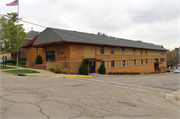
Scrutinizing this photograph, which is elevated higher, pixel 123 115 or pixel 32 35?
pixel 32 35

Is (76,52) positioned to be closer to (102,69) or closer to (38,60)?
(102,69)

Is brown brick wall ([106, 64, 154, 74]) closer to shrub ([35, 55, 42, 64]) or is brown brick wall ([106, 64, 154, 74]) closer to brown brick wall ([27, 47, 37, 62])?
shrub ([35, 55, 42, 64])

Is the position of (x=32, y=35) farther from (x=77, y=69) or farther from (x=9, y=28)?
(x=77, y=69)

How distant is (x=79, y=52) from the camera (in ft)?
75.2

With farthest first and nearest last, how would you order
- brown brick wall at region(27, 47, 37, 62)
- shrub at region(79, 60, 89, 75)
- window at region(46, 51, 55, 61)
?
1. brown brick wall at region(27, 47, 37, 62)
2. window at region(46, 51, 55, 61)
3. shrub at region(79, 60, 89, 75)

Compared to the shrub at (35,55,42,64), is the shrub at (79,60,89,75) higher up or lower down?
lower down

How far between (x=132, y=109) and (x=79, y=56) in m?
17.2

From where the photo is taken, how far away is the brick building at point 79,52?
72.3 feet

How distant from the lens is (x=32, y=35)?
4756 cm

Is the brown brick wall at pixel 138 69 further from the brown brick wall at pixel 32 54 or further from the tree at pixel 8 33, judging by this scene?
the tree at pixel 8 33

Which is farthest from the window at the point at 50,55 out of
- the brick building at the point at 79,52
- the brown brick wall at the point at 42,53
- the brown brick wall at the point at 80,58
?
the brown brick wall at the point at 42,53

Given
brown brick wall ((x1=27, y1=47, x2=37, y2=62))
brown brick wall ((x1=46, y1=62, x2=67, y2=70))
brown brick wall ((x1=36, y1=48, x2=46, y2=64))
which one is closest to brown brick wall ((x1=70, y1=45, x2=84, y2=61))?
brown brick wall ((x1=46, y1=62, x2=67, y2=70))

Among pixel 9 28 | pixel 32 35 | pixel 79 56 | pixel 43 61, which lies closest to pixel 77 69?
pixel 79 56

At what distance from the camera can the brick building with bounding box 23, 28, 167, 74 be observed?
2204cm
